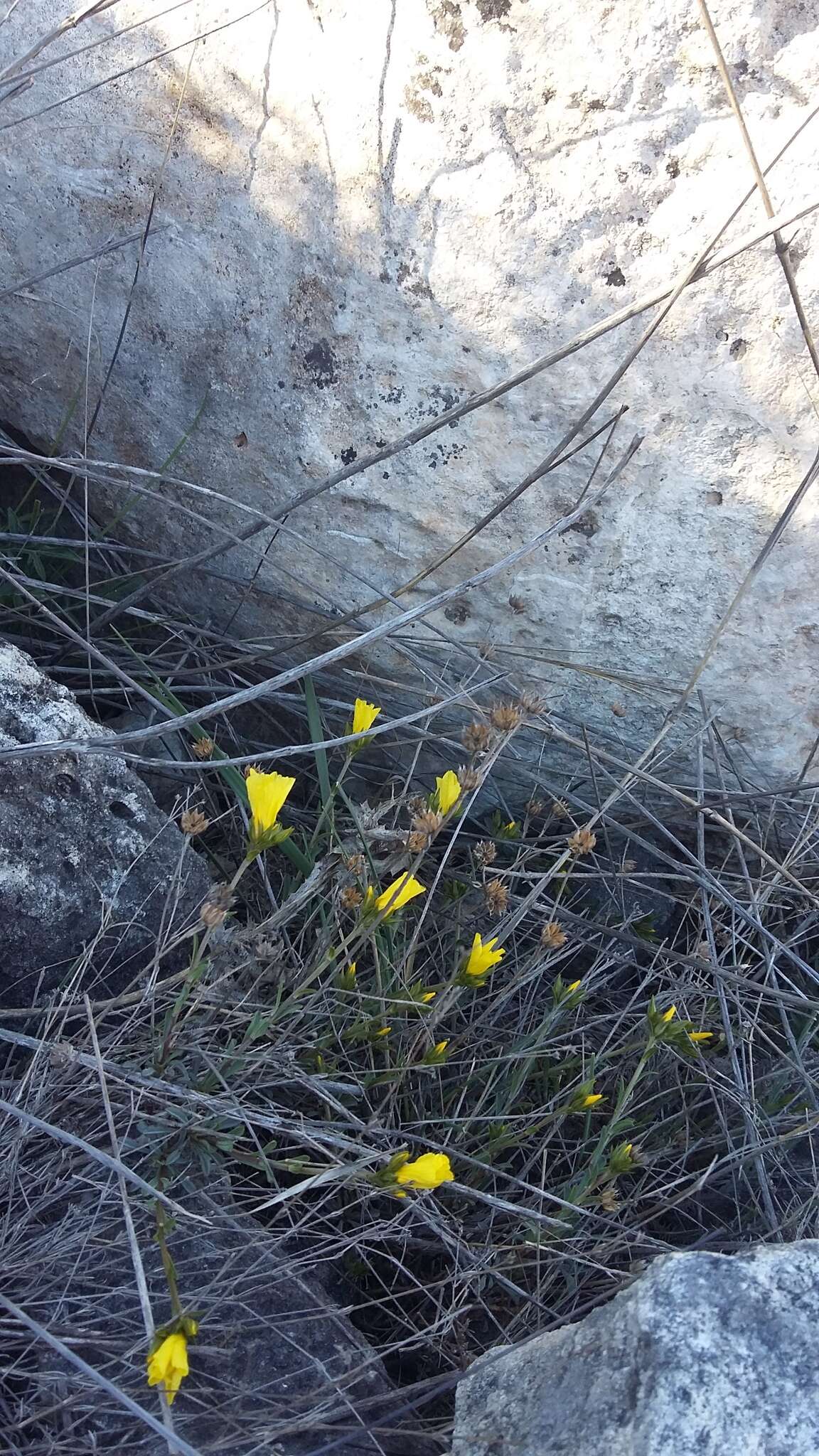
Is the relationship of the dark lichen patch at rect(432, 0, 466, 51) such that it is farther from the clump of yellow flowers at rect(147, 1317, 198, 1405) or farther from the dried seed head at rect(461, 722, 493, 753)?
the clump of yellow flowers at rect(147, 1317, 198, 1405)

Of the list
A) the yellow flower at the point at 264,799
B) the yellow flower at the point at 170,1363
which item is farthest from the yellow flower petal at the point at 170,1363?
the yellow flower at the point at 264,799

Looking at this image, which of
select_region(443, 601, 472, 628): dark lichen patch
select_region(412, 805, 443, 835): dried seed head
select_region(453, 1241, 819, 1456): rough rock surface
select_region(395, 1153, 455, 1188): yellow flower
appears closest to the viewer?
select_region(453, 1241, 819, 1456): rough rock surface

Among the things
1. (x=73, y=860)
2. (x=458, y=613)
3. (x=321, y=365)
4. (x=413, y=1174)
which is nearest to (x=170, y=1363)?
(x=413, y=1174)

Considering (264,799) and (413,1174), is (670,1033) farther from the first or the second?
(264,799)

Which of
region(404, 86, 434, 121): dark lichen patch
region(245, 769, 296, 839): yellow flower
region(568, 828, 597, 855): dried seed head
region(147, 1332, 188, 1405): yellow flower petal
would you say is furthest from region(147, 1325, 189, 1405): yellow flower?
region(404, 86, 434, 121): dark lichen patch

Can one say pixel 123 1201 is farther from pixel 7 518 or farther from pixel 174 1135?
pixel 7 518
